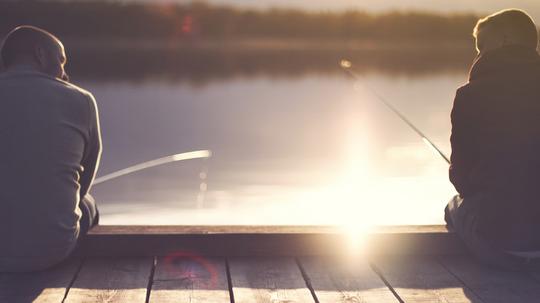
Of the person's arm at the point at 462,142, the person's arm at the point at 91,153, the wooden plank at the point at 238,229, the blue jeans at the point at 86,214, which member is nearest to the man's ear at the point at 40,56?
the person's arm at the point at 91,153

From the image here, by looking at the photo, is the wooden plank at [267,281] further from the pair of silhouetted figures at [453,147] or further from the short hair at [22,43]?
the short hair at [22,43]

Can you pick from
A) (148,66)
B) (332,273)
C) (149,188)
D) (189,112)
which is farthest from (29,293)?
(148,66)

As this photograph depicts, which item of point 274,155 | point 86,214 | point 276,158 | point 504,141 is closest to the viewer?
point 504,141

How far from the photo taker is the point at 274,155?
10.6 metres

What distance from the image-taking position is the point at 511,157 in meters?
3.26

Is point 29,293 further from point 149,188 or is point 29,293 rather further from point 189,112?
point 189,112

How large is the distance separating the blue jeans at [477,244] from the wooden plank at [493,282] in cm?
4

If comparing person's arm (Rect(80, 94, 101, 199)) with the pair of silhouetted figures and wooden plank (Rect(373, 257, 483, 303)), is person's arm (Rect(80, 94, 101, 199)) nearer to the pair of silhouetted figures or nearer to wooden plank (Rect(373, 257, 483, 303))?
the pair of silhouetted figures

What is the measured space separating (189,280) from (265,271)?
11.8 inches

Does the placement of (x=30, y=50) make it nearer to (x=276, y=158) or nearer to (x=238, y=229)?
(x=238, y=229)

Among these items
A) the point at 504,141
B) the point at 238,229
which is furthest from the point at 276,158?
the point at 504,141

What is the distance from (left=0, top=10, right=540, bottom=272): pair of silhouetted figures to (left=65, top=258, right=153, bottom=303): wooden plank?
13 cm

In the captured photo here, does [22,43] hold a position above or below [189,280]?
above

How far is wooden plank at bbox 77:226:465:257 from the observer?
3.44 meters
